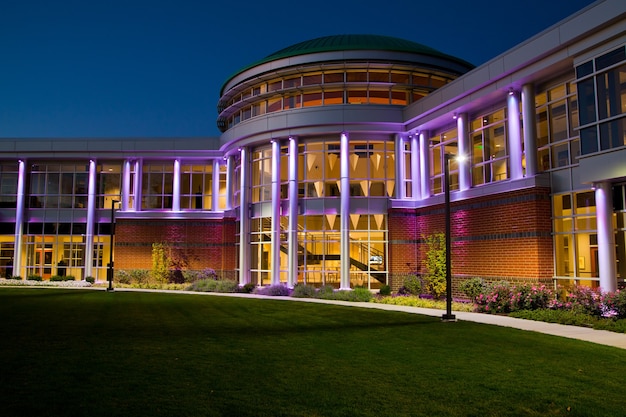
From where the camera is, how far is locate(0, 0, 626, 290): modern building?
19.0 m

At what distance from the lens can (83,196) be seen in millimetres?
39656

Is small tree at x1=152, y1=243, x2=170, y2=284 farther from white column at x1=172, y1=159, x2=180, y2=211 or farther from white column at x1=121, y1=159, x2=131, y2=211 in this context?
white column at x1=121, y1=159, x2=131, y2=211

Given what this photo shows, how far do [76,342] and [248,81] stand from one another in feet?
78.2

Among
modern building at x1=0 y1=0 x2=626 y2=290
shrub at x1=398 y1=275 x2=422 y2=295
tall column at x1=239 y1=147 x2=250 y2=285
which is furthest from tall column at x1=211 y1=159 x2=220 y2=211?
shrub at x1=398 y1=275 x2=422 y2=295

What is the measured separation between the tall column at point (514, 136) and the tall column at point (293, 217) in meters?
11.5

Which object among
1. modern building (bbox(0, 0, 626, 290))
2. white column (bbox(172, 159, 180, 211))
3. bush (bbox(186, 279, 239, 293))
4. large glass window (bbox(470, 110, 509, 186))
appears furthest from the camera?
white column (bbox(172, 159, 180, 211))

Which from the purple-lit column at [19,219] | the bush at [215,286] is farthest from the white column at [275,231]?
the purple-lit column at [19,219]

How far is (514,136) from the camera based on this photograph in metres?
21.9

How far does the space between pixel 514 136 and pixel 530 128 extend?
767mm

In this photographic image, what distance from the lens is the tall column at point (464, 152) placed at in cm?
2491

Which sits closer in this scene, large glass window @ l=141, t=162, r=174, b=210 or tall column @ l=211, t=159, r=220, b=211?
tall column @ l=211, t=159, r=220, b=211

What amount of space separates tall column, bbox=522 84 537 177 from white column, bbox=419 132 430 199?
7285mm

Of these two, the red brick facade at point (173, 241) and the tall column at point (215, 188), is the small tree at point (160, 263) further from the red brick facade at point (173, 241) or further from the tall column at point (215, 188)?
the tall column at point (215, 188)

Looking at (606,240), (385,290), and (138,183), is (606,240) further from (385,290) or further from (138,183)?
(138,183)
